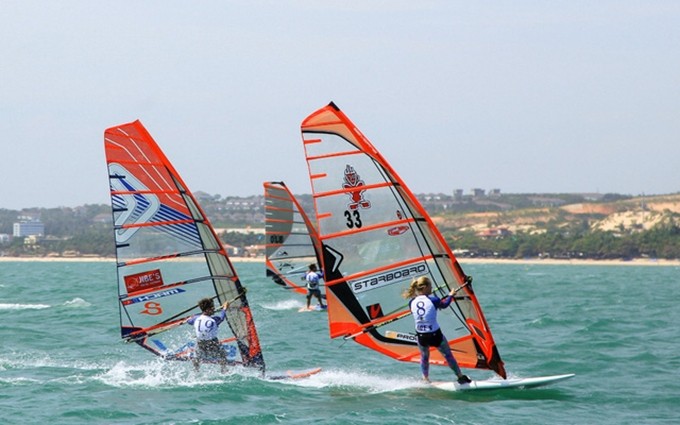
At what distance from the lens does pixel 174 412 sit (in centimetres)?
1028

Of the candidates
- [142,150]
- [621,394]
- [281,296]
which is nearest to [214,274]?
[142,150]

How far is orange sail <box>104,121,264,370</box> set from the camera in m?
12.1

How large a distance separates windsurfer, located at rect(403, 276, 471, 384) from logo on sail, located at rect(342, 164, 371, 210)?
963 millimetres

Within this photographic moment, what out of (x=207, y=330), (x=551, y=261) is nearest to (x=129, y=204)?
(x=207, y=330)

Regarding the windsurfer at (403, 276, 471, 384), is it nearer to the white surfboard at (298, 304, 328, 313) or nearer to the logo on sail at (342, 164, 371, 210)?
the logo on sail at (342, 164, 371, 210)

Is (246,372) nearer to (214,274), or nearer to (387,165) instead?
(214,274)

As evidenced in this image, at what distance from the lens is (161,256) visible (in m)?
12.3

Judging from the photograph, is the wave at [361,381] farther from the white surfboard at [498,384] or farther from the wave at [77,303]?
the wave at [77,303]

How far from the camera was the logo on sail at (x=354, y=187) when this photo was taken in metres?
11.0

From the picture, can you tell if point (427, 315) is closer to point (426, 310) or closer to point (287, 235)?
point (426, 310)

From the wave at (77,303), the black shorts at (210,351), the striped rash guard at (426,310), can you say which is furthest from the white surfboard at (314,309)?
the striped rash guard at (426,310)

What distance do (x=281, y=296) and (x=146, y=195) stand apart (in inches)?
654

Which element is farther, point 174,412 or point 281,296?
point 281,296

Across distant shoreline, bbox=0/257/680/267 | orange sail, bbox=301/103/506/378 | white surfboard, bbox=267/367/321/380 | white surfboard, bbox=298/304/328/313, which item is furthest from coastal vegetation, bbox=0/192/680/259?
orange sail, bbox=301/103/506/378
